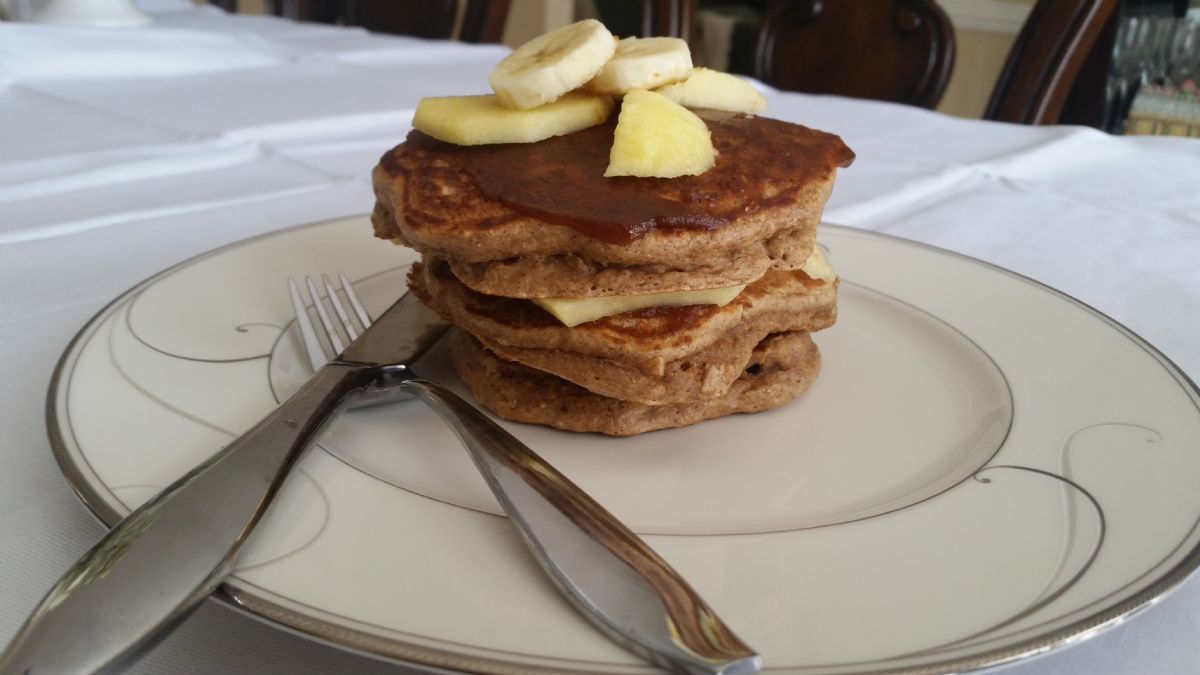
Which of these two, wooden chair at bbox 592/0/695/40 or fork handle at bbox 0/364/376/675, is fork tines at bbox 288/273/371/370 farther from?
wooden chair at bbox 592/0/695/40

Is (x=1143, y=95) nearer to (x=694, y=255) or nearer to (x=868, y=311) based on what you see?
(x=868, y=311)

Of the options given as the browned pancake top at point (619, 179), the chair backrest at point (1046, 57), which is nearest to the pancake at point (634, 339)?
the browned pancake top at point (619, 179)

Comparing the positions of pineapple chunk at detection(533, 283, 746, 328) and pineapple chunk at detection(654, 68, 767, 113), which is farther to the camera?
pineapple chunk at detection(654, 68, 767, 113)

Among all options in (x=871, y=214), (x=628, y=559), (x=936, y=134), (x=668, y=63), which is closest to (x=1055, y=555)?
(x=628, y=559)

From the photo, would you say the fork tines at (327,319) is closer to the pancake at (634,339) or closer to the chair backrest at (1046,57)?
the pancake at (634,339)

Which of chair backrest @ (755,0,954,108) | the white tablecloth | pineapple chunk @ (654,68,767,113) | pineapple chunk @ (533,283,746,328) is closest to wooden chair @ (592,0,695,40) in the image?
chair backrest @ (755,0,954,108)

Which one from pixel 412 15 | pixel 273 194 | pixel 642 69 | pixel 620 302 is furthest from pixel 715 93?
pixel 412 15
